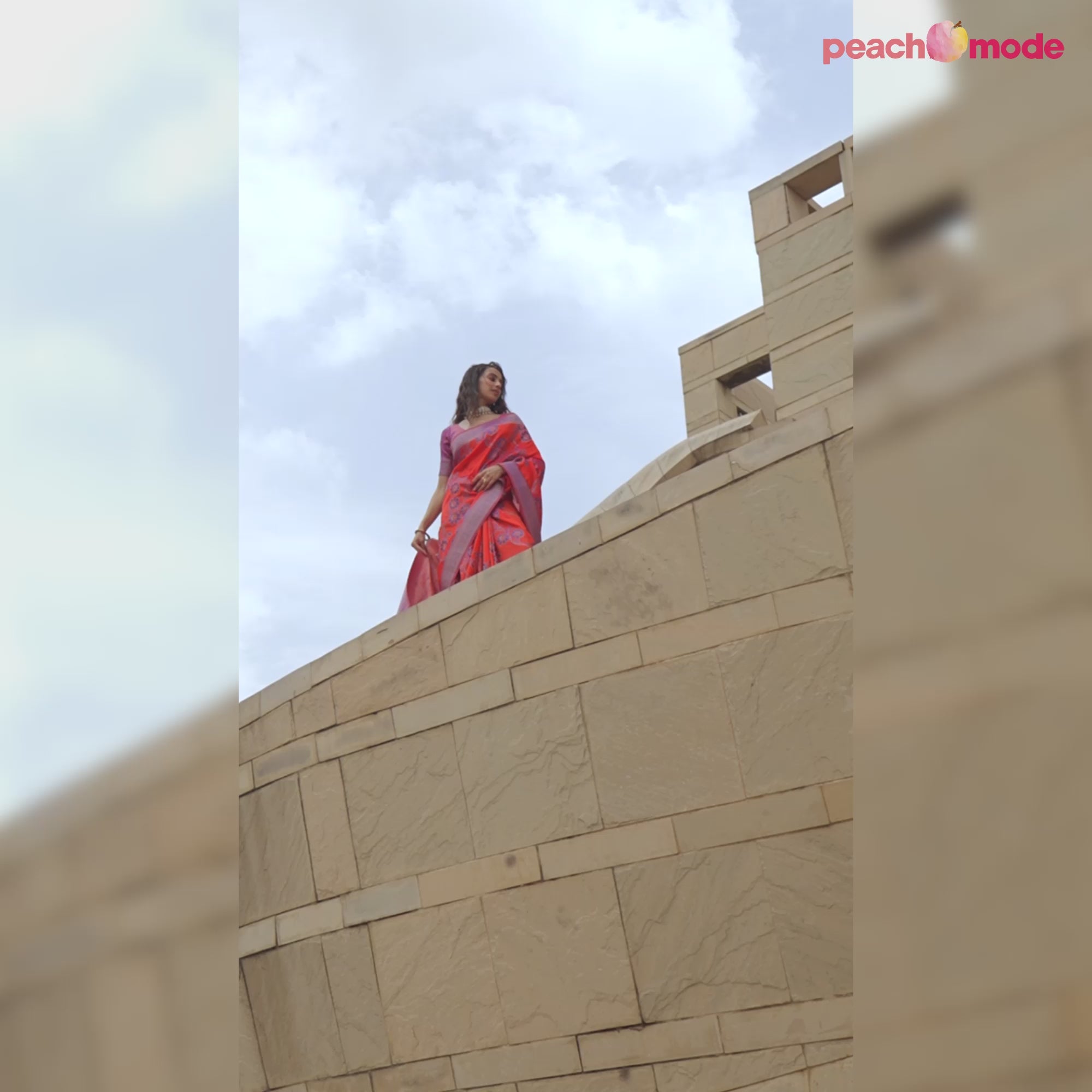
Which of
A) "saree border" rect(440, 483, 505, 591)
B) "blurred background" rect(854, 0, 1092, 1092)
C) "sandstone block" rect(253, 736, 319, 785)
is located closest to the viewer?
"blurred background" rect(854, 0, 1092, 1092)

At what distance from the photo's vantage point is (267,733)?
6191 mm

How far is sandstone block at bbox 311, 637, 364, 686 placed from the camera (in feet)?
19.5

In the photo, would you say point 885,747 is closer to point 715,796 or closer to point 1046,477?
point 1046,477

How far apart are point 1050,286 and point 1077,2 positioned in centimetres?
20

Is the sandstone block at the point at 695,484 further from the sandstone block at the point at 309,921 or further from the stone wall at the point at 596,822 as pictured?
the sandstone block at the point at 309,921

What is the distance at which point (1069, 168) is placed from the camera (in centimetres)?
74

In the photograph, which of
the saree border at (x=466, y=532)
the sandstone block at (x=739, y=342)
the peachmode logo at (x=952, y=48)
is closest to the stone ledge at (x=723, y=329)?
the sandstone block at (x=739, y=342)

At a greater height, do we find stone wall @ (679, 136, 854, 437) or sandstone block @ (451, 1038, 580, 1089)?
stone wall @ (679, 136, 854, 437)

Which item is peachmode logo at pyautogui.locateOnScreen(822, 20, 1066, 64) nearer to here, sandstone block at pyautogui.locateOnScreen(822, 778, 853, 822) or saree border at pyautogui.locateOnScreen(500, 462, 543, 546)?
sandstone block at pyautogui.locateOnScreen(822, 778, 853, 822)

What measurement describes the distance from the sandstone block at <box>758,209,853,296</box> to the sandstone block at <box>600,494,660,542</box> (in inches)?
215

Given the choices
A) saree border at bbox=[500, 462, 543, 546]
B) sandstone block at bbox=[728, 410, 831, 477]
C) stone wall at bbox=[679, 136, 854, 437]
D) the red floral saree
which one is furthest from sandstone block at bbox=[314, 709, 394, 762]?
stone wall at bbox=[679, 136, 854, 437]

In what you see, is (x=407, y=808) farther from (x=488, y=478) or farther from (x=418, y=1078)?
(x=488, y=478)

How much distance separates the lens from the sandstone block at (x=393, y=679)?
5.67m

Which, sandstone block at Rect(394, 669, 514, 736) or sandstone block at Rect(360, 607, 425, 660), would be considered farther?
sandstone block at Rect(360, 607, 425, 660)
